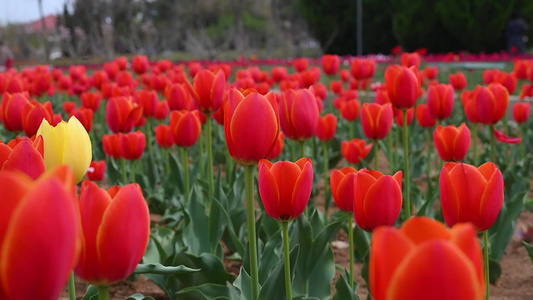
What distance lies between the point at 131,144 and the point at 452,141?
1316mm

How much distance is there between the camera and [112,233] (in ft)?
2.53

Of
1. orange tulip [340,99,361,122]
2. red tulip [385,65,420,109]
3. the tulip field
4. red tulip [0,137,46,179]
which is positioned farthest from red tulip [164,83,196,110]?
red tulip [0,137,46,179]

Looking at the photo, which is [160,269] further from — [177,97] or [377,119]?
[177,97]

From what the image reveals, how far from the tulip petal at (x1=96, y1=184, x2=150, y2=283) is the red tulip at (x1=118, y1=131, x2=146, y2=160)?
1923 mm

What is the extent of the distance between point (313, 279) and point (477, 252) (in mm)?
1366

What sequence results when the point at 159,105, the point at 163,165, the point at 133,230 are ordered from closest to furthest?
the point at 133,230 → the point at 159,105 → the point at 163,165

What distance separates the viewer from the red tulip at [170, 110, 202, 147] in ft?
8.08

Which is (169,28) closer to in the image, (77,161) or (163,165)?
(163,165)

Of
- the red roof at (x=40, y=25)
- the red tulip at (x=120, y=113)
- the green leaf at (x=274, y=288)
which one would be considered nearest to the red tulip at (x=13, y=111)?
the red tulip at (x=120, y=113)

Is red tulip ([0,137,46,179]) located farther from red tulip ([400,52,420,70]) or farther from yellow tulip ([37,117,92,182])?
red tulip ([400,52,420,70])

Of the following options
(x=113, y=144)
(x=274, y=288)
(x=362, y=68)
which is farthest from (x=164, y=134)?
(x=274, y=288)

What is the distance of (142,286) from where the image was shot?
2.58 meters

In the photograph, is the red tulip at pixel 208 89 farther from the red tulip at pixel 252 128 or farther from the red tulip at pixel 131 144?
the red tulip at pixel 252 128

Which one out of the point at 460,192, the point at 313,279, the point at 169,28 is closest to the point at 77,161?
the point at 460,192
